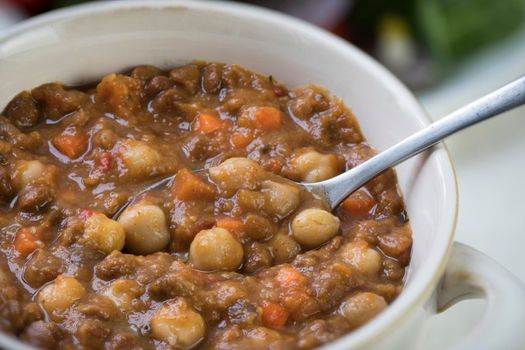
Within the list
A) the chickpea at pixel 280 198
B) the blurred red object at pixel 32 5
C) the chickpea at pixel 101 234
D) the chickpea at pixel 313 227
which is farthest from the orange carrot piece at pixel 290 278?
the blurred red object at pixel 32 5

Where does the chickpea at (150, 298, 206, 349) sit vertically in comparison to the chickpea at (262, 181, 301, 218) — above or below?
below

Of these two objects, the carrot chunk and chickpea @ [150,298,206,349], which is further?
the carrot chunk

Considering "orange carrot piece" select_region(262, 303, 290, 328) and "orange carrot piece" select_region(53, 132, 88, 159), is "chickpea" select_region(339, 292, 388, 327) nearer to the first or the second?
"orange carrot piece" select_region(262, 303, 290, 328)

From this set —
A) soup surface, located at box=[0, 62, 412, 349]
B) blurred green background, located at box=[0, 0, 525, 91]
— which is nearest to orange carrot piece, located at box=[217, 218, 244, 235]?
soup surface, located at box=[0, 62, 412, 349]

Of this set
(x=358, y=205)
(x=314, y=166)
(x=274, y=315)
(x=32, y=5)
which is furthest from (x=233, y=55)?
(x=32, y=5)

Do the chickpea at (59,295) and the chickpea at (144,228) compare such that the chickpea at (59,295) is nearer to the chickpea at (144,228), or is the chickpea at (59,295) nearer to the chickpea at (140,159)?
the chickpea at (144,228)

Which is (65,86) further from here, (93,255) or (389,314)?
(389,314)

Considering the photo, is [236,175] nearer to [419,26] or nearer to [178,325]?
[178,325]
